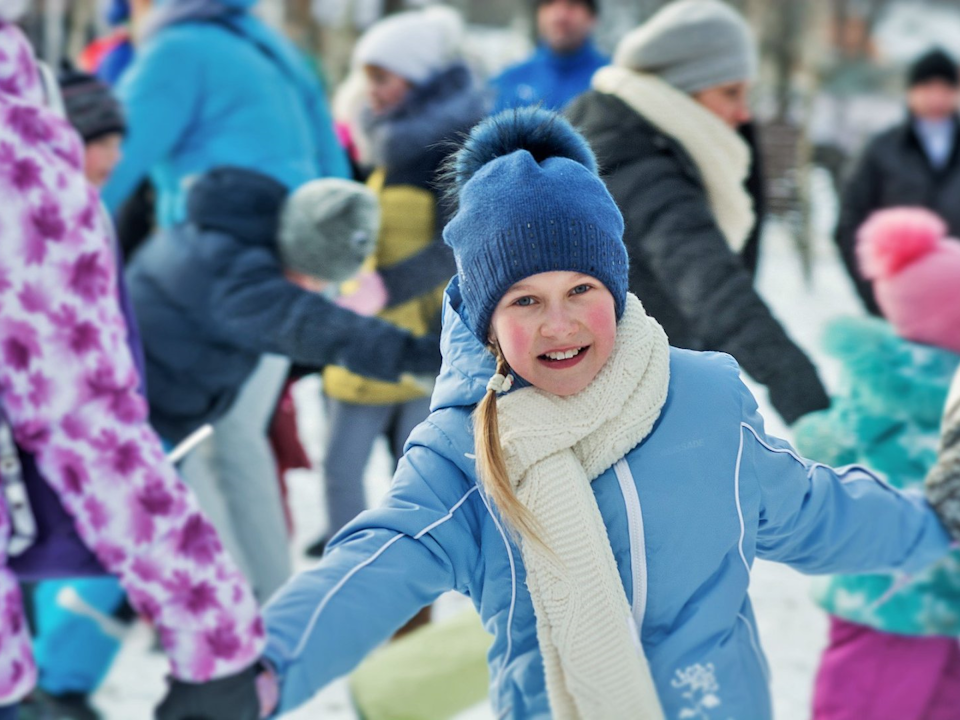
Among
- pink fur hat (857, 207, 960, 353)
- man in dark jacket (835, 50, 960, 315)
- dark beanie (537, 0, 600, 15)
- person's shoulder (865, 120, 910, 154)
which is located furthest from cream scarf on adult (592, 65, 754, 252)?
person's shoulder (865, 120, 910, 154)

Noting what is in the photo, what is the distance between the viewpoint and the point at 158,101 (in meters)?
3.43

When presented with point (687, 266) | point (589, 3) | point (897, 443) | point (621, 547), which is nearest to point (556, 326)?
point (621, 547)

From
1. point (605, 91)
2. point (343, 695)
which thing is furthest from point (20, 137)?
point (343, 695)

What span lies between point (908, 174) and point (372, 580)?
4.08m

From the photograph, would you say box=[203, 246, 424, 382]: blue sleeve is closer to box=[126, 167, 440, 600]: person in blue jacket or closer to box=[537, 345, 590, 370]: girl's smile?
box=[126, 167, 440, 600]: person in blue jacket

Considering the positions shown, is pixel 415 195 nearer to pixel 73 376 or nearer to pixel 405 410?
pixel 405 410

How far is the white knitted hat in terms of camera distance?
11.4ft

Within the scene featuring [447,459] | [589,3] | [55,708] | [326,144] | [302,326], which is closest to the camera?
[447,459]

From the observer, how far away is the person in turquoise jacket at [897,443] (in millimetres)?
2346

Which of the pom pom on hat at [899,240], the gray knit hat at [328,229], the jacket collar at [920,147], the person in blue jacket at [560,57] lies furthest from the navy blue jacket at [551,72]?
the pom pom on hat at [899,240]

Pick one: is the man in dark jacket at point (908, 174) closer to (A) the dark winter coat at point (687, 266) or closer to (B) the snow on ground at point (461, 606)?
Result: (B) the snow on ground at point (461, 606)

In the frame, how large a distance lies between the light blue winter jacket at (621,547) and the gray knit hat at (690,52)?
135 centimetres

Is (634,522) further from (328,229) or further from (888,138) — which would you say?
(888,138)

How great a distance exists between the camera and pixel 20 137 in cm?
164
